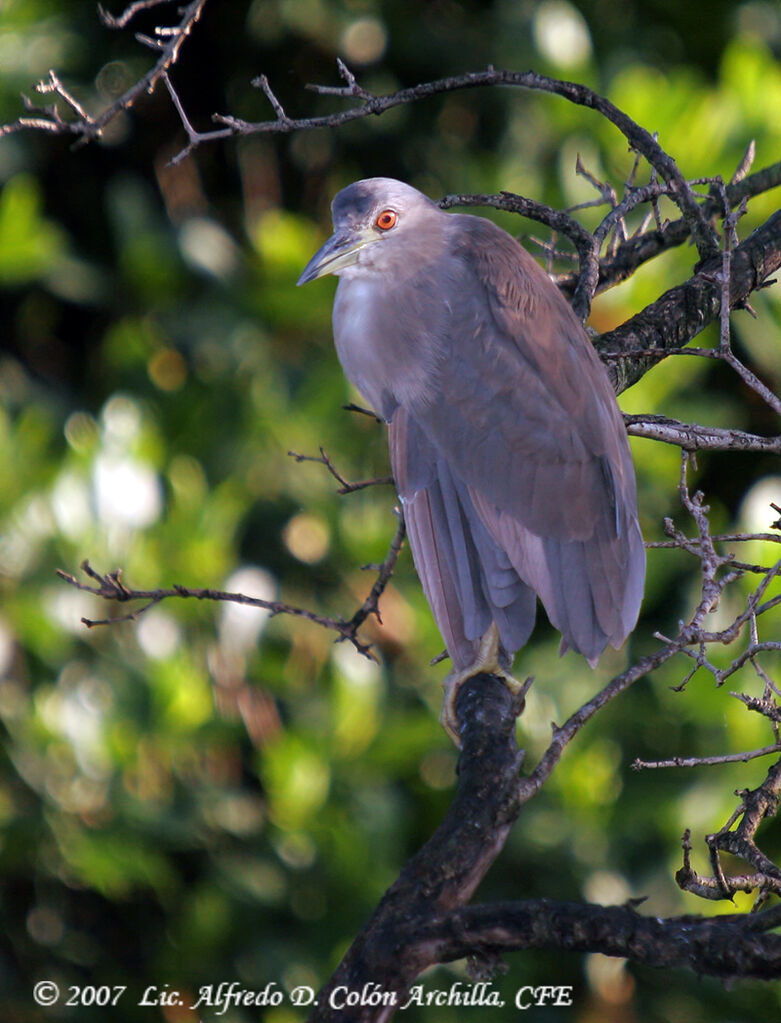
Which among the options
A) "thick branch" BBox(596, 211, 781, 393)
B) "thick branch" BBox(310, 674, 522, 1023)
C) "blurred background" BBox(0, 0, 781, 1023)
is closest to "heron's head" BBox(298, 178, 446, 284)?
"thick branch" BBox(596, 211, 781, 393)

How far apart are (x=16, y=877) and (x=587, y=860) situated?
2136mm

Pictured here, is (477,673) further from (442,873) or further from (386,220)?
(386,220)

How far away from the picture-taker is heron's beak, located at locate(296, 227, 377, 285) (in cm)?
230

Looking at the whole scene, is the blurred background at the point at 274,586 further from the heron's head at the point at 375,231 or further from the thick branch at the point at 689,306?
the heron's head at the point at 375,231

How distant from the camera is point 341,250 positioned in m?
2.33

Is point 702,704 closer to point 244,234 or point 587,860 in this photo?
point 587,860

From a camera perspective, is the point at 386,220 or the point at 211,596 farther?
the point at 386,220

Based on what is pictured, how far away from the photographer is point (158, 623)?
395cm

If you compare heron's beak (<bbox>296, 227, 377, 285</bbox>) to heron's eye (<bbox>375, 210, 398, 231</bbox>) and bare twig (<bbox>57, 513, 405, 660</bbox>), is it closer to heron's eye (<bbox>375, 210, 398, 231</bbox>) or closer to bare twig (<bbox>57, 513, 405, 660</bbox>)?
heron's eye (<bbox>375, 210, 398, 231</bbox>)

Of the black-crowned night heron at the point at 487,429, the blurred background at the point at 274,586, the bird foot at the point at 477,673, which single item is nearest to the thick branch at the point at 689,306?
the black-crowned night heron at the point at 487,429

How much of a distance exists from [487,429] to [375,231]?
0.45 metres

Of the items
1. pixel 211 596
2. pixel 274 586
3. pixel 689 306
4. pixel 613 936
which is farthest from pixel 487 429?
pixel 274 586

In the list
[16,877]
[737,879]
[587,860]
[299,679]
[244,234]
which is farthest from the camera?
[244,234]

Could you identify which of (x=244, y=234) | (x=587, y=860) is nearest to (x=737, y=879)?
(x=587, y=860)
